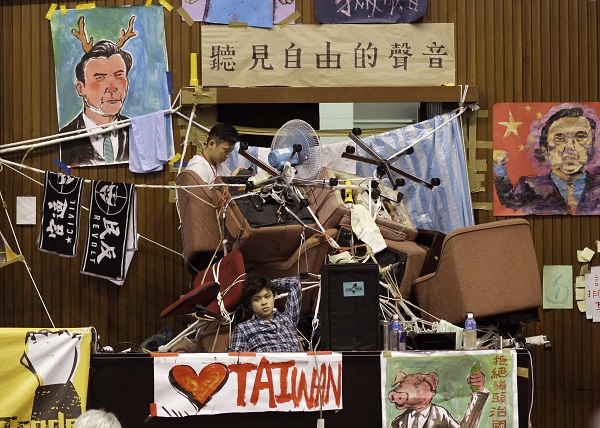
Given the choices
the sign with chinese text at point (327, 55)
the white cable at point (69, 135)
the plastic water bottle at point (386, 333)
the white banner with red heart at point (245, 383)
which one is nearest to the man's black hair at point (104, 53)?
the white cable at point (69, 135)

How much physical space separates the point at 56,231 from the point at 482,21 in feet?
14.2

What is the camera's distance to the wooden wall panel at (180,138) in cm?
935

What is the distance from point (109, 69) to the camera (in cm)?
938

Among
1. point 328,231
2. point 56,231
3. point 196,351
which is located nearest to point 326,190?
point 328,231

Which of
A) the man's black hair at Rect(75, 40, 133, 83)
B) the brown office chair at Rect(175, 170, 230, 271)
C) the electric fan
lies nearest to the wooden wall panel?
the man's black hair at Rect(75, 40, 133, 83)

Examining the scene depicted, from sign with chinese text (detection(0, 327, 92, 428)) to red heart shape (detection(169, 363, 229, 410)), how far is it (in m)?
0.61

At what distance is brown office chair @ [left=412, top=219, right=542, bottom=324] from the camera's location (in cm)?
769

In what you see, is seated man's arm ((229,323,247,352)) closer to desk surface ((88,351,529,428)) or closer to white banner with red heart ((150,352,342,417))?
white banner with red heart ((150,352,342,417))

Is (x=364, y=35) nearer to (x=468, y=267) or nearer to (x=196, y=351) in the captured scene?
(x=468, y=267)

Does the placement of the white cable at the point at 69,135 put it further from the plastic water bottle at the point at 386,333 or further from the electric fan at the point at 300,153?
the plastic water bottle at the point at 386,333

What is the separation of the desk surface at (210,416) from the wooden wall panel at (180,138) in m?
2.38

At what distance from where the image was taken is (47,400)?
684 centimetres

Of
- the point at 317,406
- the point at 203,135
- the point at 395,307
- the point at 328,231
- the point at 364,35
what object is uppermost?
the point at 364,35

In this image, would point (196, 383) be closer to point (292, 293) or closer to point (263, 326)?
point (263, 326)
